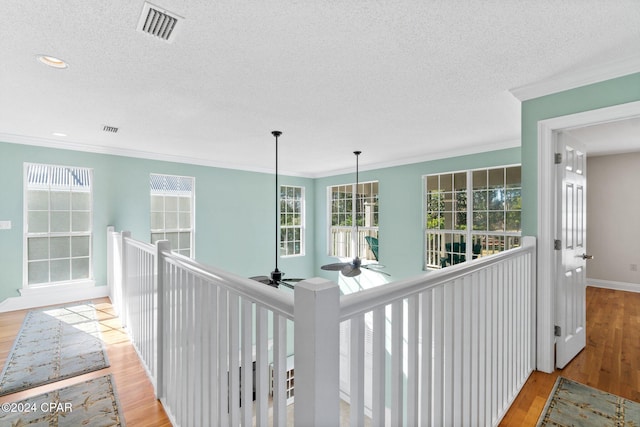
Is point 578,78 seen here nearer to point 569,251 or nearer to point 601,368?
point 569,251

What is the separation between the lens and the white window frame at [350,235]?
636 centimetres

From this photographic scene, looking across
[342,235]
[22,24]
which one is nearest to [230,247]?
[342,235]

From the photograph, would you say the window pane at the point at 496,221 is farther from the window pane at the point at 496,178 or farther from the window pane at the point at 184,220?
the window pane at the point at 184,220

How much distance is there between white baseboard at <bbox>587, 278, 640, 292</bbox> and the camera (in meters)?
4.77

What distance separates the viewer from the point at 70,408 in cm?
199

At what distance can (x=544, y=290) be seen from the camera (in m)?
2.33

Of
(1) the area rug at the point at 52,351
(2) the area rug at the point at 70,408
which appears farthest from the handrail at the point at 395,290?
(1) the area rug at the point at 52,351

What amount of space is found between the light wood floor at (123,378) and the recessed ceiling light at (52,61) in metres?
2.37

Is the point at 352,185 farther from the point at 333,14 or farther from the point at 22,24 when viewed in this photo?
the point at 22,24

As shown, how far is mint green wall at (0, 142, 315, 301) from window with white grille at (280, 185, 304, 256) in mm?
189

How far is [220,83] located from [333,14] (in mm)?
1191

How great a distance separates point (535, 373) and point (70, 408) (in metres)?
3.37

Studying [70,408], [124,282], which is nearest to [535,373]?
[70,408]

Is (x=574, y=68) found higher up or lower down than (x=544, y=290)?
higher up
